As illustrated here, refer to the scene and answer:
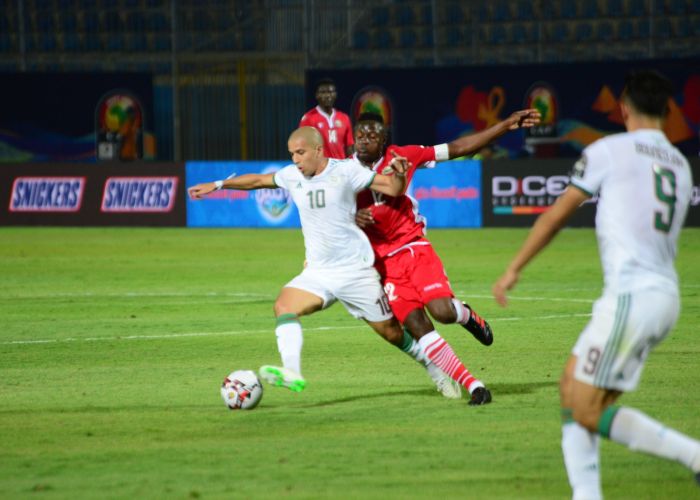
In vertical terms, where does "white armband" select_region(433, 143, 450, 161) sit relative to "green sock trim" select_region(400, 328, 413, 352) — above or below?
above

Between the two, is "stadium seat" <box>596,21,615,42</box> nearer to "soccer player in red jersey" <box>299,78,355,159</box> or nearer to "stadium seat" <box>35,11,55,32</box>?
"soccer player in red jersey" <box>299,78,355,159</box>

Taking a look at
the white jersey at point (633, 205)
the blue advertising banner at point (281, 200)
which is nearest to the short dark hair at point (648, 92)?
the white jersey at point (633, 205)

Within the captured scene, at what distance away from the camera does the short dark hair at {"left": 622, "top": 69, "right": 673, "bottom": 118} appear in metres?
5.72

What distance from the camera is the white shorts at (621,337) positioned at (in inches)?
217

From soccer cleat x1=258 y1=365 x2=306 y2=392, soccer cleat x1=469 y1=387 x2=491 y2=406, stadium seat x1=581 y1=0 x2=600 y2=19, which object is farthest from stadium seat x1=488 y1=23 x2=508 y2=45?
soccer cleat x1=258 y1=365 x2=306 y2=392

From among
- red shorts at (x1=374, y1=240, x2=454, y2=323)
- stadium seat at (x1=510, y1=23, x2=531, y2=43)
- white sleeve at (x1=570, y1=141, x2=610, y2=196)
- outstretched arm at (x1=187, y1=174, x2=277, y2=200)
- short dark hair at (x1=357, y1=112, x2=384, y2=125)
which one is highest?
white sleeve at (x1=570, y1=141, x2=610, y2=196)

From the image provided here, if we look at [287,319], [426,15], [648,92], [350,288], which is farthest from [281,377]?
[426,15]

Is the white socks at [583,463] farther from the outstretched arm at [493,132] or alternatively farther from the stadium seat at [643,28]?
the stadium seat at [643,28]

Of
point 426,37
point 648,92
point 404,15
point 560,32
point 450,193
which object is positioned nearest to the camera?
point 648,92

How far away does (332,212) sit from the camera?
9.12 meters

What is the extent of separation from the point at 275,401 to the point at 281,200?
727 inches

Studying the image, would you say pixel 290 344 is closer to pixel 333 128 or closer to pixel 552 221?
pixel 552 221

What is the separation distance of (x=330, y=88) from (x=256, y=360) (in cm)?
732

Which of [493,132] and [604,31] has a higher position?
[493,132]
